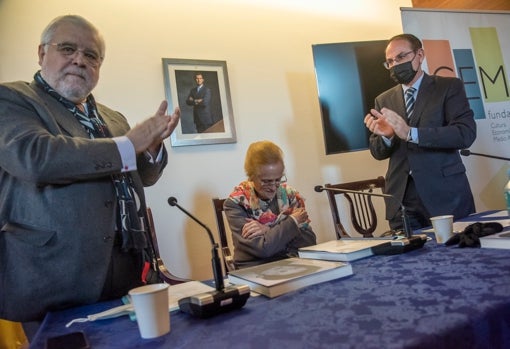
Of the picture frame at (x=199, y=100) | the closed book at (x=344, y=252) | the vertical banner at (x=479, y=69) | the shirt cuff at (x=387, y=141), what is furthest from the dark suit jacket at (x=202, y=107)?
the vertical banner at (x=479, y=69)

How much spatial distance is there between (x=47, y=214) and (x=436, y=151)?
5.28ft

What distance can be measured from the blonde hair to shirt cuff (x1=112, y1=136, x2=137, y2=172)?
82 cm

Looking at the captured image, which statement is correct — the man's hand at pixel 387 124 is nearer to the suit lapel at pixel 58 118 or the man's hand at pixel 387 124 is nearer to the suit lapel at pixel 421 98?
the suit lapel at pixel 421 98

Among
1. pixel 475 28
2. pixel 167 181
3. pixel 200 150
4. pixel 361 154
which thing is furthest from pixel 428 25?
pixel 167 181

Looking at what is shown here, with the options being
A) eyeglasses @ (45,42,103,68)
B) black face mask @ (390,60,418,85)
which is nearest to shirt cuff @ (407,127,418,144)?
black face mask @ (390,60,418,85)

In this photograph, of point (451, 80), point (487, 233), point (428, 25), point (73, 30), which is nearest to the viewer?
point (487, 233)

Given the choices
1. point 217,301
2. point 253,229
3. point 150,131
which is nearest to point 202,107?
point 253,229

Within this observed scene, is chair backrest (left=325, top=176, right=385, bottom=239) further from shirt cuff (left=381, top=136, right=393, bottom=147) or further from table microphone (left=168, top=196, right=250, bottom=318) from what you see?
table microphone (left=168, top=196, right=250, bottom=318)

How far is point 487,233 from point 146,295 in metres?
0.90

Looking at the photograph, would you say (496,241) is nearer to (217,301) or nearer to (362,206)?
(217,301)

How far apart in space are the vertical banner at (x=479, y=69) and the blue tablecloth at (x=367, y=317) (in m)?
2.35

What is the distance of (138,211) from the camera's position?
1189 mm

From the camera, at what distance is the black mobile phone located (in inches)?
23.7

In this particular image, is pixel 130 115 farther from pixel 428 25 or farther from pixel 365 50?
pixel 428 25
